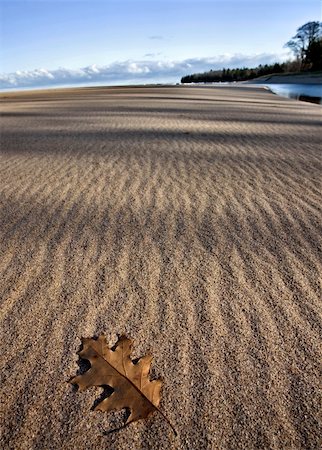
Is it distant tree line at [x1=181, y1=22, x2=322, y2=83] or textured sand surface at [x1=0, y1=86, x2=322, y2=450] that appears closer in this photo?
textured sand surface at [x1=0, y1=86, x2=322, y2=450]

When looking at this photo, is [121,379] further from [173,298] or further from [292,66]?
[292,66]

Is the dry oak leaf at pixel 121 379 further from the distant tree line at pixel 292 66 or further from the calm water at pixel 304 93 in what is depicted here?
the distant tree line at pixel 292 66

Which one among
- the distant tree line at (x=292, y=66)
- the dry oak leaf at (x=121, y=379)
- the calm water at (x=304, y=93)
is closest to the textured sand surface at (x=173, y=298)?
the dry oak leaf at (x=121, y=379)

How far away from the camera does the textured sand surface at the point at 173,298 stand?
44.4 inches

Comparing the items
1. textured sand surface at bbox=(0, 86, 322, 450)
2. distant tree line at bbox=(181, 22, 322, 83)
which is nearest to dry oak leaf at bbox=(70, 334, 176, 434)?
textured sand surface at bbox=(0, 86, 322, 450)

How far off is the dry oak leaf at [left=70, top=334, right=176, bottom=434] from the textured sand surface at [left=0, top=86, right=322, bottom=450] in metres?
0.03

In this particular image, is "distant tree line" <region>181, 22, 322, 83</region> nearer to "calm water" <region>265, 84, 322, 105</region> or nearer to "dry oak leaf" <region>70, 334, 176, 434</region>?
"calm water" <region>265, 84, 322, 105</region>

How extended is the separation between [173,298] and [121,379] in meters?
0.58

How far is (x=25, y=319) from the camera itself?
5.21 feet

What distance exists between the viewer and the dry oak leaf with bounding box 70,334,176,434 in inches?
45.1

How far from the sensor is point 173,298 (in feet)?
5.60

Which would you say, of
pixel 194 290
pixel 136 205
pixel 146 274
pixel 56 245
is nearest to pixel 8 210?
pixel 56 245

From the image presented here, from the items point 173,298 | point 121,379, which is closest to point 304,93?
point 173,298

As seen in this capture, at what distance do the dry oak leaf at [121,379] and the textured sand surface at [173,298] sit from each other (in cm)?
3
